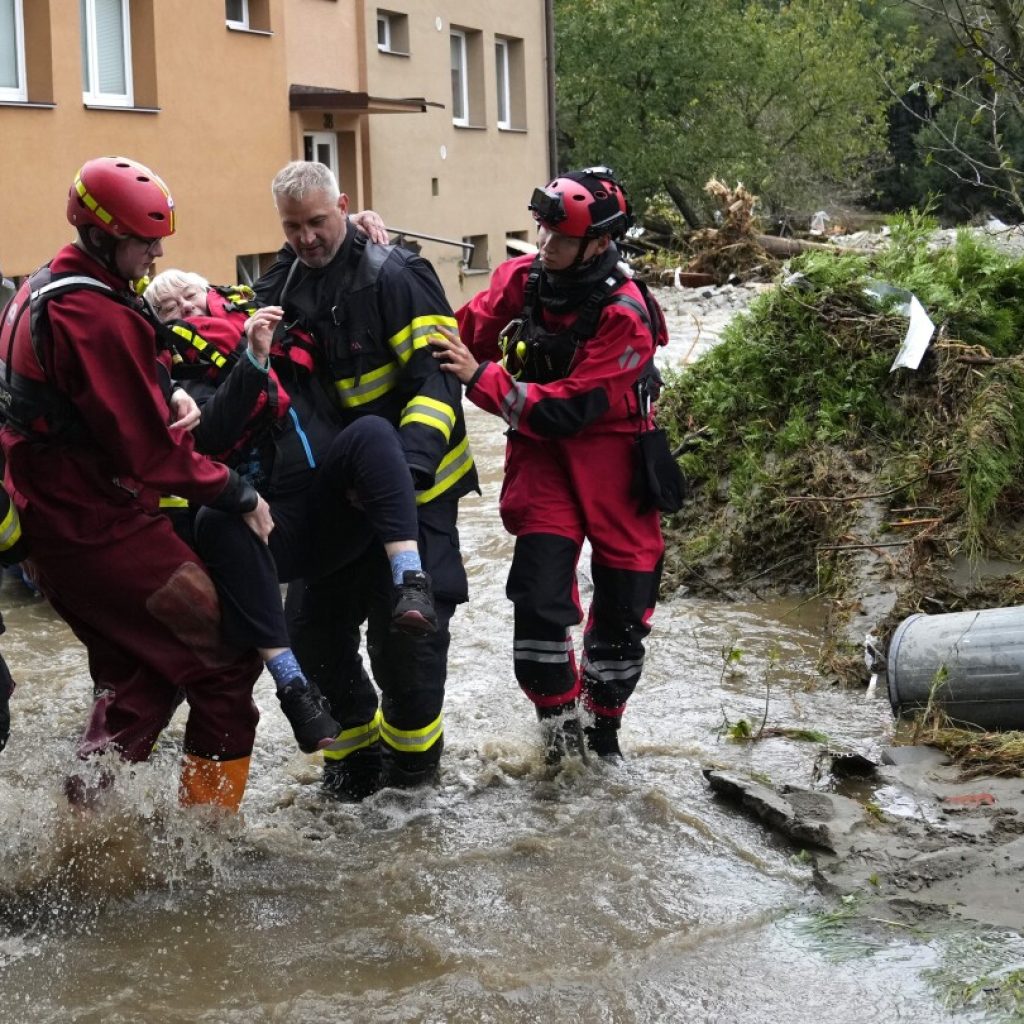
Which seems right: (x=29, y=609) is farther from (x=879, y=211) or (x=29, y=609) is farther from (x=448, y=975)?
(x=879, y=211)

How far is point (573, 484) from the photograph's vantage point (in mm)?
5629

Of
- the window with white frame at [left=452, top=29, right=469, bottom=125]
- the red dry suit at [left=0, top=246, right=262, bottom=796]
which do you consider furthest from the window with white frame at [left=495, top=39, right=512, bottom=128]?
the red dry suit at [left=0, top=246, right=262, bottom=796]

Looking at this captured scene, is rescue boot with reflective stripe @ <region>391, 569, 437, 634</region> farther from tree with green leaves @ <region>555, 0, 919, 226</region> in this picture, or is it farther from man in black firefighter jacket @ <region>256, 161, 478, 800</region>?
tree with green leaves @ <region>555, 0, 919, 226</region>

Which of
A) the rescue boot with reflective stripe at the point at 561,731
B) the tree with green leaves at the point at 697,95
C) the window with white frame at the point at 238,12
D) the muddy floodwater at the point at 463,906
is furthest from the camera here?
the tree with green leaves at the point at 697,95

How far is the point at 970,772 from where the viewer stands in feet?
17.8

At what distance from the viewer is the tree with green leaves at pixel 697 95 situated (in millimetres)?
37031

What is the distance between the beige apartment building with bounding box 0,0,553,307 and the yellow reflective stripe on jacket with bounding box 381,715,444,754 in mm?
2673

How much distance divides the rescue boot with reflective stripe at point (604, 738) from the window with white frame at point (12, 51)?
32.6 feet

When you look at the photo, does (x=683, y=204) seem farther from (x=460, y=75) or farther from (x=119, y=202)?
(x=119, y=202)

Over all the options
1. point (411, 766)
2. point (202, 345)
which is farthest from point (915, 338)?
point (202, 345)

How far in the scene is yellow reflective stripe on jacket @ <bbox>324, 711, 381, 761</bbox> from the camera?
562 centimetres

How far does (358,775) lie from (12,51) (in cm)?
1024

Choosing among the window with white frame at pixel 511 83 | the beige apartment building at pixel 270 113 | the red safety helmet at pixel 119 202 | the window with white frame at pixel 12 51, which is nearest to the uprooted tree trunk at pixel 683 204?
the beige apartment building at pixel 270 113

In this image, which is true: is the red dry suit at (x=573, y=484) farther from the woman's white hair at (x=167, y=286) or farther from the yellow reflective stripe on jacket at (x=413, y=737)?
the woman's white hair at (x=167, y=286)
